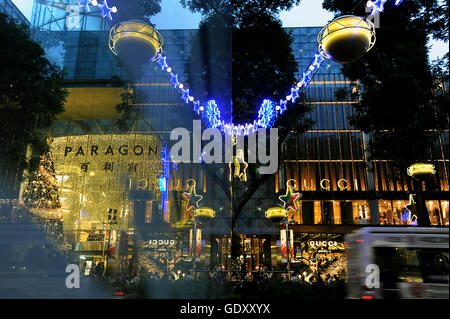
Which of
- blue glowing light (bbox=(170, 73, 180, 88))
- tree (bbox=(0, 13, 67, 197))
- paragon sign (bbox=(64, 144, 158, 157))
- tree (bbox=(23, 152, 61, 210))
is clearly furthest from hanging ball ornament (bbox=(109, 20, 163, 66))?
paragon sign (bbox=(64, 144, 158, 157))

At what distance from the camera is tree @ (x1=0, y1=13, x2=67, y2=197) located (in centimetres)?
514

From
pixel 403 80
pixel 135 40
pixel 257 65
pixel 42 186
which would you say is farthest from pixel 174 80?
pixel 403 80

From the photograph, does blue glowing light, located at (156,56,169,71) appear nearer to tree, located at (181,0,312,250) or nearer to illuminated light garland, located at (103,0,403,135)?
illuminated light garland, located at (103,0,403,135)

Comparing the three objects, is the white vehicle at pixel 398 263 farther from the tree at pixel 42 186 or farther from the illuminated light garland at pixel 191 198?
the tree at pixel 42 186

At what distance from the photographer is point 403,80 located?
10.8 meters

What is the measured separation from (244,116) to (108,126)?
13.5 ft

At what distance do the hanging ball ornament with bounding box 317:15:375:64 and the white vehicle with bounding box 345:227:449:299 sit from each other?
4602mm

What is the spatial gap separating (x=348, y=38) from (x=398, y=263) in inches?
211

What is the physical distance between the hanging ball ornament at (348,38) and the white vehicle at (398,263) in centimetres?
460

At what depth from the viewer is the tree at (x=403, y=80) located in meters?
10.9

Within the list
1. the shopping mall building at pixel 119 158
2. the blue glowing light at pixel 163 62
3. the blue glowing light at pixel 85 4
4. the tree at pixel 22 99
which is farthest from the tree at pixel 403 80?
the tree at pixel 22 99

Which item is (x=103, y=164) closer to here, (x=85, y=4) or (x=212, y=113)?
(x=212, y=113)
